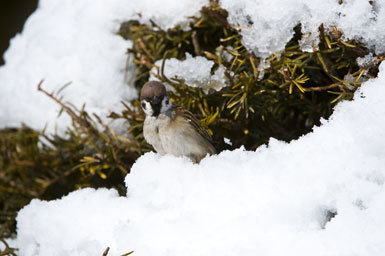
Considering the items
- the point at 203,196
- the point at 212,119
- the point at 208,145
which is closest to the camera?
the point at 203,196

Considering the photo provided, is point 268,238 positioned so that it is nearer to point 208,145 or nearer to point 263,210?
point 263,210

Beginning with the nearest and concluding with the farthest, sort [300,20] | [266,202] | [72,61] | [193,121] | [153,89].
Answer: [266,202] < [300,20] < [153,89] < [193,121] < [72,61]

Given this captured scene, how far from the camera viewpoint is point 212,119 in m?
1.49

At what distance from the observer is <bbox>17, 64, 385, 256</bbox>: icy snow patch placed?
943 mm

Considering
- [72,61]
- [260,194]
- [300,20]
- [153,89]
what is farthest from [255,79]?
[72,61]

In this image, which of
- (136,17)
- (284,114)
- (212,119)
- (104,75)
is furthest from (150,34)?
(284,114)

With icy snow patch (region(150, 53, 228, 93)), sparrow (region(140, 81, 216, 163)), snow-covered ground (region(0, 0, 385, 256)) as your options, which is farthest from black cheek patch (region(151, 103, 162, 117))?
snow-covered ground (region(0, 0, 385, 256))

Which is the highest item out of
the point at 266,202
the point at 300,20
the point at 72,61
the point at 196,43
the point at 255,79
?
the point at 72,61

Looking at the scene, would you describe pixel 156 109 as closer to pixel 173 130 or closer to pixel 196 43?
pixel 173 130

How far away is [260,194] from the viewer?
1.04 m

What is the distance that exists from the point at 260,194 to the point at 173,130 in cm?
68

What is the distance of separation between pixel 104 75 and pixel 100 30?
0.22m

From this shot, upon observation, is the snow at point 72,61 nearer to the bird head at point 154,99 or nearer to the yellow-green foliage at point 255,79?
the yellow-green foliage at point 255,79

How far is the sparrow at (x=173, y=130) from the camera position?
158cm
